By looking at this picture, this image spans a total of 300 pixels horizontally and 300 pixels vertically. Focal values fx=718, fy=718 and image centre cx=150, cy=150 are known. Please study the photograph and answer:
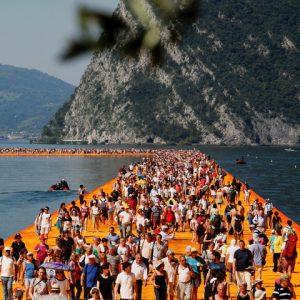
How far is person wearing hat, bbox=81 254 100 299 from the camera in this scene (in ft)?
47.4

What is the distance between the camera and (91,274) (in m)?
14.5

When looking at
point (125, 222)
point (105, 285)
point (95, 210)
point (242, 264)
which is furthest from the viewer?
point (95, 210)

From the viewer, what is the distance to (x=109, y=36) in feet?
10.2

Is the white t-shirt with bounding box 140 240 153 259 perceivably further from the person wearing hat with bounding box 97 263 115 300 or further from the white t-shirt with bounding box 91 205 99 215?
the white t-shirt with bounding box 91 205 99 215

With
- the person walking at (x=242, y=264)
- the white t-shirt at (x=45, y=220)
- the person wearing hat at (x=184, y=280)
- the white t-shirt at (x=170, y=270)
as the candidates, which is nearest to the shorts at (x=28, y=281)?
the white t-shirt at (x=170, y=270)

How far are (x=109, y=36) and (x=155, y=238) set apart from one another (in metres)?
14.4

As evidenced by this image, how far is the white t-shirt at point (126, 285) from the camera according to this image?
13.4 m

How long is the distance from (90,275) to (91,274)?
29 mm

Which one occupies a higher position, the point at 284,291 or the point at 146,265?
the point at 284,291

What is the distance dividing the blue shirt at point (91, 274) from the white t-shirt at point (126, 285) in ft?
3.40

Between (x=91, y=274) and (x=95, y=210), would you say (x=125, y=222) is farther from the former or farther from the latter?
(x=91, y=274)

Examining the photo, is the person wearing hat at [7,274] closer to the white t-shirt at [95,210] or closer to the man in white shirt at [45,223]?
the man in white shirt at [45,223]

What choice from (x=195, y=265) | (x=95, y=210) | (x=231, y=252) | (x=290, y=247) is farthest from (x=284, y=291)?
(x=95, y=210)

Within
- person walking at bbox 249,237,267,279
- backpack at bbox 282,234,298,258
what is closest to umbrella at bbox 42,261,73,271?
person walking at bbox 249,237,267,279
